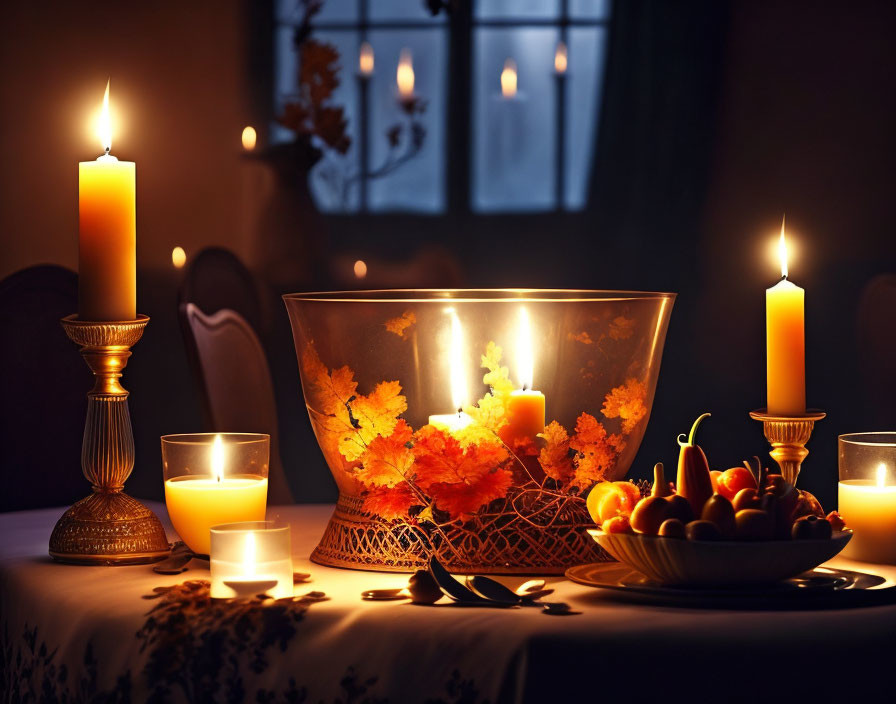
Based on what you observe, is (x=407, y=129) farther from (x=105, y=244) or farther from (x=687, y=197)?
(x=105, y=244)

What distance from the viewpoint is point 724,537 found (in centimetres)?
96

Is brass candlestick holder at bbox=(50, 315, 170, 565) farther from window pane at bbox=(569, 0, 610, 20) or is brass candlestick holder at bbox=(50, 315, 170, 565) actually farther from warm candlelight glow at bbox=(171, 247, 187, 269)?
window pane at bbox=(569, 0, 610, 20)

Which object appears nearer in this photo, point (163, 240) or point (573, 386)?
point (573, 386)

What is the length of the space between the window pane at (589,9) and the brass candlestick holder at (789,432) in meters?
2.19

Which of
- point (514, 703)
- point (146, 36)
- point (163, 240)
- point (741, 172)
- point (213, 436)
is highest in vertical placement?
point (146, 36)

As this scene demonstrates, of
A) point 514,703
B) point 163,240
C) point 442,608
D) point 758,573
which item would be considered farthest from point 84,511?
point 163,240

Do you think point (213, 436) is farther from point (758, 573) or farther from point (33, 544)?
point (758, 573)

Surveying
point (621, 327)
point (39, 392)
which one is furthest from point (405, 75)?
point (621, 327)

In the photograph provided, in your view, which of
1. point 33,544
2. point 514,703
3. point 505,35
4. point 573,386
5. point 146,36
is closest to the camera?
point 514,703

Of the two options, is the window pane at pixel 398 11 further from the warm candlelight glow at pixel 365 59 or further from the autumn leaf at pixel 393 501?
the autumn leaf at pixel 393 501

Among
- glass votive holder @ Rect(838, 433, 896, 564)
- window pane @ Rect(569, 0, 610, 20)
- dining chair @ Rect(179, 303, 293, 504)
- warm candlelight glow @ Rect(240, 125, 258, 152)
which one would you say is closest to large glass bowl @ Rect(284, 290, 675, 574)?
glass votive holder @ Rect(838, 433, 896, 564)

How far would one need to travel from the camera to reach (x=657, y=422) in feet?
10.6

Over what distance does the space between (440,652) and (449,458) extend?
23cm

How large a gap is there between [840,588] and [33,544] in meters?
0.84
